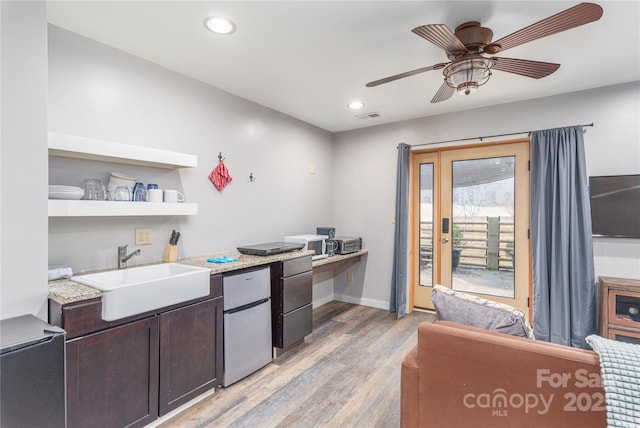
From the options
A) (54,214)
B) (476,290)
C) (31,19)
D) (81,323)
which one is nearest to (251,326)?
(81,323)

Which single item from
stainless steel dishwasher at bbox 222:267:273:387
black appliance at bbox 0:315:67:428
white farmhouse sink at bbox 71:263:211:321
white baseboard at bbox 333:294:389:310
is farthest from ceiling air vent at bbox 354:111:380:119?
black appliance at bbox 0:315:67:428

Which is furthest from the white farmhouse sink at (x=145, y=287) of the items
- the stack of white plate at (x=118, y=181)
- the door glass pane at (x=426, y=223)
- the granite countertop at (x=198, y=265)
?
the door glass pane at (x=426, y=223)

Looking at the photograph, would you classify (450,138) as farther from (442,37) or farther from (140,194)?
(140,194)

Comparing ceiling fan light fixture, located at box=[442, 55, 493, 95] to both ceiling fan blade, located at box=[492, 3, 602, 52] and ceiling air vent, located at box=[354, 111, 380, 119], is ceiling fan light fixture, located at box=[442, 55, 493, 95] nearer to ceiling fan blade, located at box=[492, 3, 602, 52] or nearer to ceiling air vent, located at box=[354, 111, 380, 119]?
ceiling fan blade, located at box=[492, 3, 602, 52]

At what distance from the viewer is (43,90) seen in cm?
155

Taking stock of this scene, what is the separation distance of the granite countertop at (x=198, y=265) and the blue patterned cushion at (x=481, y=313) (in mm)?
1429

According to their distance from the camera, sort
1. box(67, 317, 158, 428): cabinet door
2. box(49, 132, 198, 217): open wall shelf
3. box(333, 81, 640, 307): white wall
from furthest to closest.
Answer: box(333, 81, 640, 307): white wall → box(49, 132, 198, 217): open wall shelf → box(67, 317, 158, 428): cabinet door

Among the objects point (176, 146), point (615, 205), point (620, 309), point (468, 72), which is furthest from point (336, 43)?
point (620, 309)

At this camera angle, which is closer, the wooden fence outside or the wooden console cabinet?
the wooden console cabinet

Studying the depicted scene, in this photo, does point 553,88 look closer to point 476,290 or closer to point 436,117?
point 436,117

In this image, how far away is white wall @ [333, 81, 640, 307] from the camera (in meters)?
2.90

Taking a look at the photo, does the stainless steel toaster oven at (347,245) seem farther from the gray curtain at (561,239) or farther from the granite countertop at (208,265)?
the gray curtain at (561,239)

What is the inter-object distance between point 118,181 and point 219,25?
1262 millimetres

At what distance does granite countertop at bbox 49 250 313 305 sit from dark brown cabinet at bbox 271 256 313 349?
0.36 ft
